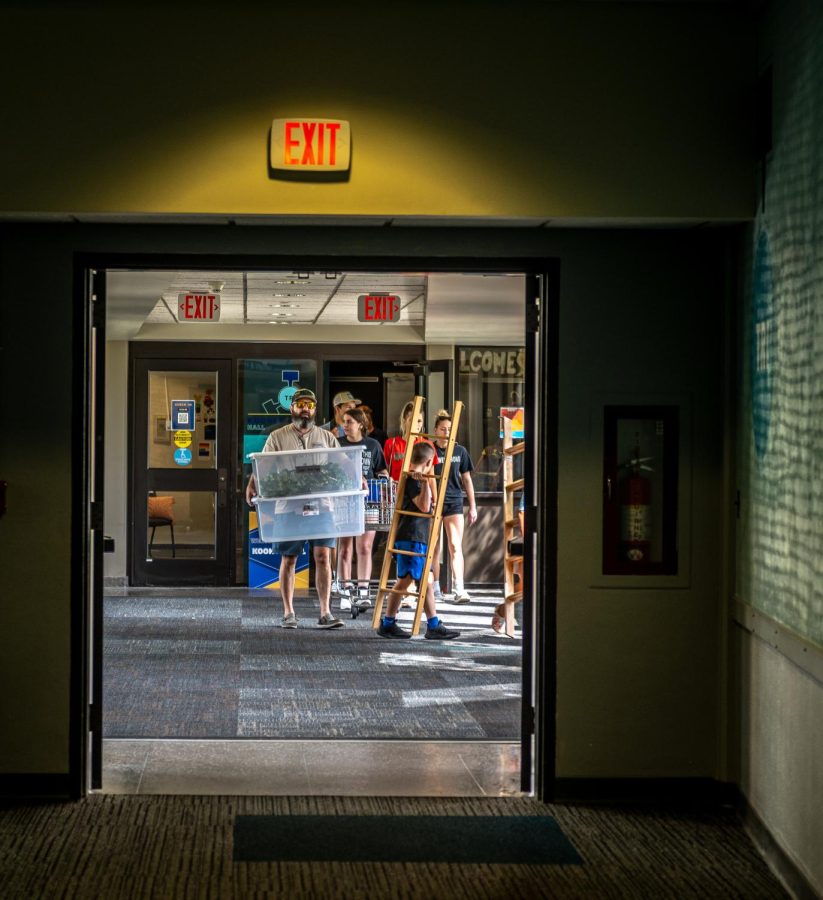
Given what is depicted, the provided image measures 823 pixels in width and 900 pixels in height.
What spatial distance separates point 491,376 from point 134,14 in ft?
22.5

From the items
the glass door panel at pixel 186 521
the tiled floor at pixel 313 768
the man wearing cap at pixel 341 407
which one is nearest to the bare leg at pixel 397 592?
the man wearing cap at pixel 341 407

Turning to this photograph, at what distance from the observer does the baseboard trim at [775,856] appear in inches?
150

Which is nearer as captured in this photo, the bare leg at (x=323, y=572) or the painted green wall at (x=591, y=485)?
A: the painted green wall at (x=591, y=485)

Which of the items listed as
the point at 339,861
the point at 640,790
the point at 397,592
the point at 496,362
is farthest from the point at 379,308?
the point at 339,861

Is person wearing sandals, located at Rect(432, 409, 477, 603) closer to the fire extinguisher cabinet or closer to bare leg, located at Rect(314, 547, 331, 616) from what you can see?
bare leg, located at Rect(314, 547, 331, 616)

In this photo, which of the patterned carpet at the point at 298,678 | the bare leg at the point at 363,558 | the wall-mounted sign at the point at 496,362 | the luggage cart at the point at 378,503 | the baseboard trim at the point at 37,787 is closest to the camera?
the baseboard trim at the point at 37,787

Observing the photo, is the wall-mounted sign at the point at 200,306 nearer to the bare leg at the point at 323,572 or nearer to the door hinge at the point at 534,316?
the bare leg at the point at 323,572

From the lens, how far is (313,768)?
17.4ft

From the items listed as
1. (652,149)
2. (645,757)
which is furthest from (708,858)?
(652,149)

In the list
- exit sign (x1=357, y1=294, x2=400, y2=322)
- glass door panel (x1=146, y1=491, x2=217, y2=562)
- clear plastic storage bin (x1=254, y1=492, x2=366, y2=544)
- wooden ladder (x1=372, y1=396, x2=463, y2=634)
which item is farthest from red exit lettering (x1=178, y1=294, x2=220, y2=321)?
wooden ladder (x1=372, y1=396, x2=463, y2=634)

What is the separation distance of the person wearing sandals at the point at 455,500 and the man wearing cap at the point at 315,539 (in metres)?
0.85

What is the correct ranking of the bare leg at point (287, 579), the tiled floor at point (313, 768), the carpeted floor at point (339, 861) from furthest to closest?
the bare leg at point (287, 579) < the tiled floor at point (313, 768) < the carpeted floor at point (339, 861)

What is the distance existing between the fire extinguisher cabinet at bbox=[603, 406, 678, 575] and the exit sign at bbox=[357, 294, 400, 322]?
4977 millimetres

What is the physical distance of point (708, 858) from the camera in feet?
14.0
